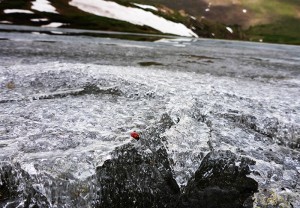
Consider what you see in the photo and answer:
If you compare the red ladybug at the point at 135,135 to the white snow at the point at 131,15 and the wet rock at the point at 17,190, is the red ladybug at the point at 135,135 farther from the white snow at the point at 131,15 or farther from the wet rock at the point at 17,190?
the white snow at the point at 131,15

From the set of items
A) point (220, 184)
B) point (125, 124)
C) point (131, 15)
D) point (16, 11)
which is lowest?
point (220, 184)

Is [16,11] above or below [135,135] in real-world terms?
above

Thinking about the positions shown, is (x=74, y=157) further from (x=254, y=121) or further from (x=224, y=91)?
(x=224, y=91)

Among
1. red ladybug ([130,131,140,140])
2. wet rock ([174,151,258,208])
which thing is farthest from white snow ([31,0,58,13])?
wet rock ([174,151,258,208])

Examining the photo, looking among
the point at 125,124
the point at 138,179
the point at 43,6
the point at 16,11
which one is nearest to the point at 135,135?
the point at 125,124

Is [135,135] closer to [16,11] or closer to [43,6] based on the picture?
[16,11]

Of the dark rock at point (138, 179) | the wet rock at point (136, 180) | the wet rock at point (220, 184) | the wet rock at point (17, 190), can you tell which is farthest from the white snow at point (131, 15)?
the wet rock at point (17, 190)

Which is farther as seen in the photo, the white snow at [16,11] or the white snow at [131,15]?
the white snow at [131,15]
